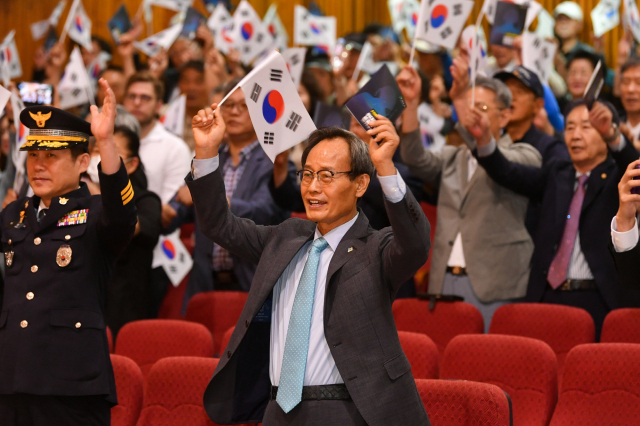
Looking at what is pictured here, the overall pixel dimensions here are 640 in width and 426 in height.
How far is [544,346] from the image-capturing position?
3062 mm

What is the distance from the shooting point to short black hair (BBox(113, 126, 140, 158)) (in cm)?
409

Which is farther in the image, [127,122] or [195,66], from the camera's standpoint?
[195,66]

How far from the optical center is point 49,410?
2.57 meters

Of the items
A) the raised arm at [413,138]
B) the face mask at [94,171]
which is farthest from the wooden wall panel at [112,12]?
the face mask at [94,171]

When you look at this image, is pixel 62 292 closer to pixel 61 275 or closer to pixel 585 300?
pixel 61 275

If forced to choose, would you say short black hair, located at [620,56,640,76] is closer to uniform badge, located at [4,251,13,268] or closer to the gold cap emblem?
the gold cap emblem

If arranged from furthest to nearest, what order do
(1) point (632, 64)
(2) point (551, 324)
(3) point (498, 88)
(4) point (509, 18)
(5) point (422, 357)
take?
(4) point (509, 18), (1) point (632, 64), (3) point (498, 88), (2) point (551, 324), (5) point (422, 357)

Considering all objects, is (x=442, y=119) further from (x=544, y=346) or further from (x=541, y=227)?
(x=544, y=346)

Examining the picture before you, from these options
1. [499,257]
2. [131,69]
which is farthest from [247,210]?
[131,69]

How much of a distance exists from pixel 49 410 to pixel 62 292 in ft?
1.25

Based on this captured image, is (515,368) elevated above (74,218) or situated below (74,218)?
below

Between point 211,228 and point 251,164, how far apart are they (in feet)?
7.50

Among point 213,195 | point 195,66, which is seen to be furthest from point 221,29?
point 213,195

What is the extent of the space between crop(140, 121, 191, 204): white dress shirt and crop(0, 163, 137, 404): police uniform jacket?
2.30 meters
